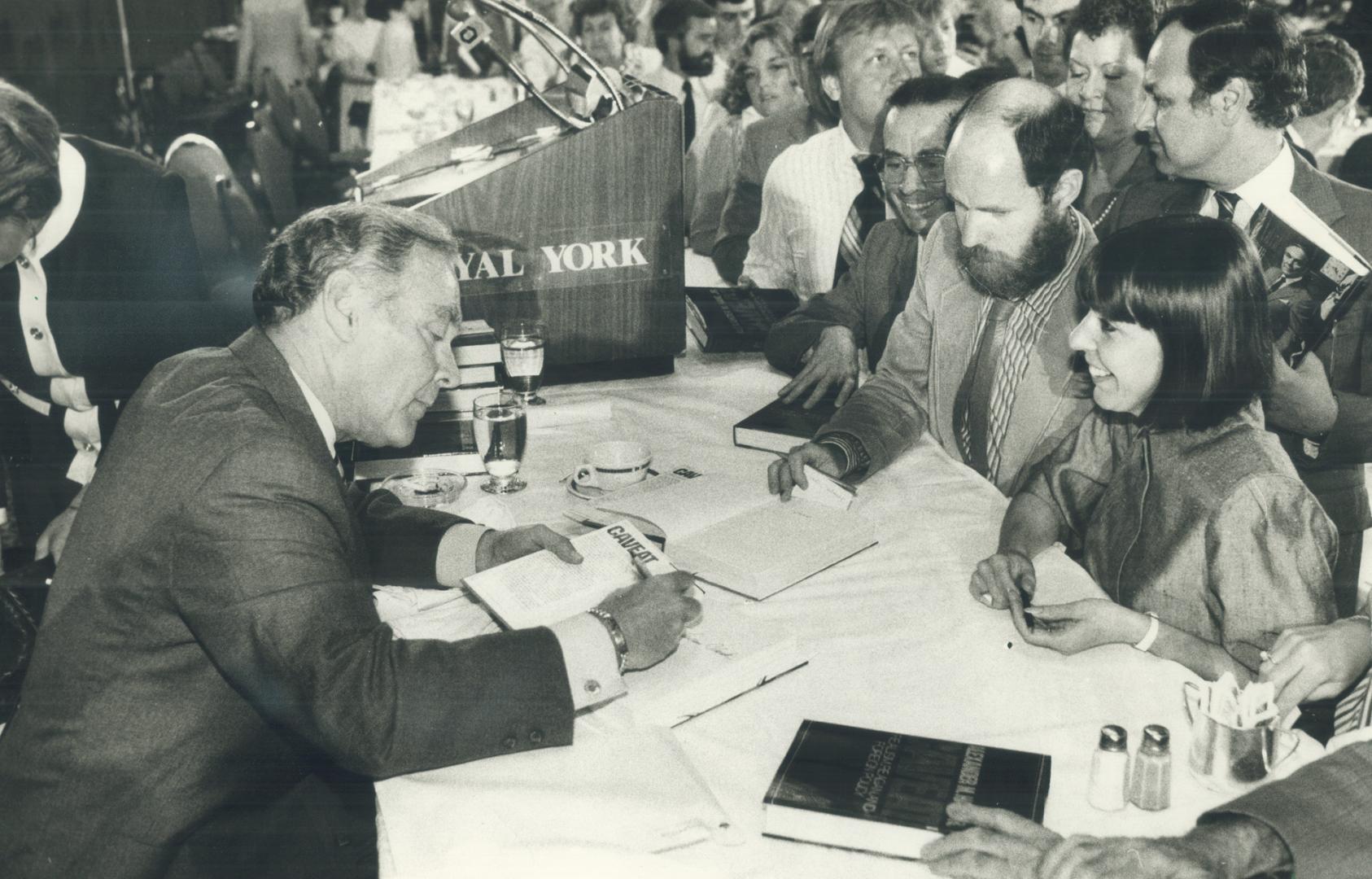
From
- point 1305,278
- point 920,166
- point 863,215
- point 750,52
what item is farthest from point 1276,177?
point 750,52

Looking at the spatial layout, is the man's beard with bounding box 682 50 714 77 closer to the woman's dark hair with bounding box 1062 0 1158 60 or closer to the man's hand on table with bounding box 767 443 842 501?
the woman's dark hair with bounding box 1062 0 1158 60

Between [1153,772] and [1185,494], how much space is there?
62cm

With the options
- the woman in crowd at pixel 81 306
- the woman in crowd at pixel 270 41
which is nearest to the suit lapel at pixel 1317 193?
the woman in crowd at pixel 81 306

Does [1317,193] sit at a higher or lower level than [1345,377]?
higher

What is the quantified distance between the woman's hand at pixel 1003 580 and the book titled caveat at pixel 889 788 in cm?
39

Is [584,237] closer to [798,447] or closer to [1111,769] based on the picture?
[798,447]

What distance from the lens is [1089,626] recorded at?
1.37m

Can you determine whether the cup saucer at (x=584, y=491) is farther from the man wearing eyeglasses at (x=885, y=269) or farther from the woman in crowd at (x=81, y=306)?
the woman in crowd at (x=81, y=306)

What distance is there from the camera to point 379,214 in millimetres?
1433

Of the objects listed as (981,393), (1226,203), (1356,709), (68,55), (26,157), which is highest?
(68,55)

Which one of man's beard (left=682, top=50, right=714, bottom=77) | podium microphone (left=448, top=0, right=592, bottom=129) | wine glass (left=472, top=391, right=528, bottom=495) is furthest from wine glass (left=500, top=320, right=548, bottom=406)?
man's beard (left=682, top=50, right=714, bottom=77)

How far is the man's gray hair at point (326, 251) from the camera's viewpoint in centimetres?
138

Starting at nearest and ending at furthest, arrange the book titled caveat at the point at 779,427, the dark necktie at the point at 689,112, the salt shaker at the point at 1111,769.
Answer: the salt shaker at the point at 1111,769
the book titled caveat at the point at 779,427
the dark necktie at the point at 689,112

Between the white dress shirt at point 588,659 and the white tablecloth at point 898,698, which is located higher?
the white dress shirt at point 588,659
